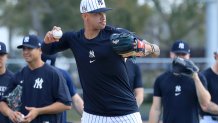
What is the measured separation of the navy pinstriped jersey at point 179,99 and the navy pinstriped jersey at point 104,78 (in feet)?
7.74

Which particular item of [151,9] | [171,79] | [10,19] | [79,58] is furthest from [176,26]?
[79,58]

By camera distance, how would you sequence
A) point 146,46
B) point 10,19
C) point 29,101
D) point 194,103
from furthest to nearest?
1. point 10,19
2. point 194,103
3. point 29,101
4. point 146,46

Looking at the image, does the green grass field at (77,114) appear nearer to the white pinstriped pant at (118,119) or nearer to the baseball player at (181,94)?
the baseball player at (181,94)

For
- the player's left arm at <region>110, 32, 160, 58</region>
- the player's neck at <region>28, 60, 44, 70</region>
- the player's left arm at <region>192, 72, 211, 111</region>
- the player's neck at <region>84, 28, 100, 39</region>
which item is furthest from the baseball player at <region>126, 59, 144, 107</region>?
the player's left arm at <region>110, 32, 160, 58</region>

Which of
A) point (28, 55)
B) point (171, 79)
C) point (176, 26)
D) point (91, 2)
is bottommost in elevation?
point (176, 26)

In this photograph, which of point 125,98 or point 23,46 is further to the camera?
point 23,46

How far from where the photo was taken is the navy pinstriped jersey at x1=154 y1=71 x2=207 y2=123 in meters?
8.75

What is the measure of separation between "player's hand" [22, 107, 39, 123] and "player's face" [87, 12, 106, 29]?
5.71 feet

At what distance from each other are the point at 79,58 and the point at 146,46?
778 millimetres

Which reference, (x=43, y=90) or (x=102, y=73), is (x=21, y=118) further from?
(x=102, y=73)

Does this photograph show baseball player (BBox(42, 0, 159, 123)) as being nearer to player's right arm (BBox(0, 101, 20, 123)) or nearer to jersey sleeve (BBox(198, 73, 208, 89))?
player's right arm (BBox(0, 101, 20, 123))

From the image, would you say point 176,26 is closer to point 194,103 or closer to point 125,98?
point 194,103

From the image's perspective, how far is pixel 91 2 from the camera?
6453 mm

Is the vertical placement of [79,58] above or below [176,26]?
above
